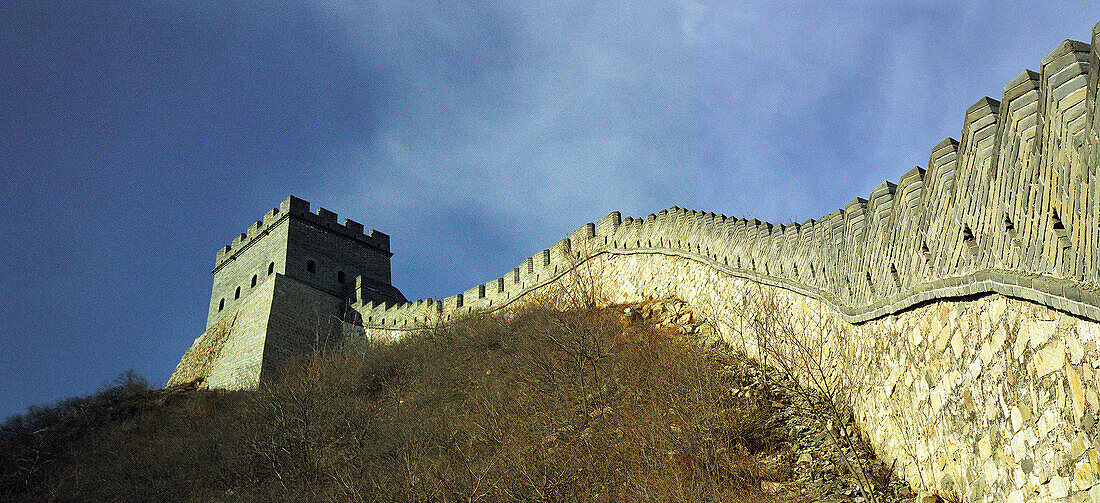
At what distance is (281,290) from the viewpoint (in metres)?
27.2

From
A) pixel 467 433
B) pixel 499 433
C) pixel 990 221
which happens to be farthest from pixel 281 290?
pixel 990 221

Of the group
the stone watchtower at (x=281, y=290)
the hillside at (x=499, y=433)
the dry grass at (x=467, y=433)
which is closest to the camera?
the hillside at (x=499, y=433)

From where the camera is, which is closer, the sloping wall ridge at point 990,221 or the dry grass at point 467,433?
the sloping wall ridge at point 990,221

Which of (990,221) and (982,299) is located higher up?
(990,221)

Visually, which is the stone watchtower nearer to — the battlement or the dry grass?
the battlement

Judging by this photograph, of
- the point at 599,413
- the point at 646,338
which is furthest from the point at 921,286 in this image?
the point at 646,338

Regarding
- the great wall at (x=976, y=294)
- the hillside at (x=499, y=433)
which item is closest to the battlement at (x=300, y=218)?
the hillside at (x=499, y=433)

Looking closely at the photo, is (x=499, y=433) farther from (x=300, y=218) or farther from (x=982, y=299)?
(x=300, y=218)

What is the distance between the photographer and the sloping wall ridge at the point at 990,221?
4.11m

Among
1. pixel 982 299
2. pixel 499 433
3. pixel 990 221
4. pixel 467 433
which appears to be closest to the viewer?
pixel 990 221

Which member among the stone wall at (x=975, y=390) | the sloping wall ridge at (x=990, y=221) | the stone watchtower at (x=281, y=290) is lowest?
the stone wall at (x=975, y=390)

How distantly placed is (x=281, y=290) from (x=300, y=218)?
390 cm

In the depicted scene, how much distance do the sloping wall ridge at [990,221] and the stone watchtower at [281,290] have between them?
66.2 ft

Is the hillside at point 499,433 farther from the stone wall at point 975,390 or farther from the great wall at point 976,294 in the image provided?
the great wall at point 976,294
